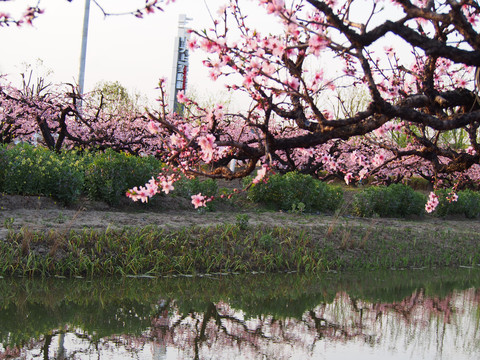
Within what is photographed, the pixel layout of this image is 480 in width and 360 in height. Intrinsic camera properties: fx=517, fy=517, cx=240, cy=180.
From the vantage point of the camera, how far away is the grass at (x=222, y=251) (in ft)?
22.0

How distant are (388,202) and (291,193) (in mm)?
2783

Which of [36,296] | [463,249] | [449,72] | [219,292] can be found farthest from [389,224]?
[36,296]

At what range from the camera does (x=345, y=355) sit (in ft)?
14.9

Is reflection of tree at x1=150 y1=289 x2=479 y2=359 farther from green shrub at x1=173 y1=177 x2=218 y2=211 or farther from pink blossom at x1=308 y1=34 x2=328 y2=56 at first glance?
green shrub at x1=173 y1=177 x2=218 y2=211

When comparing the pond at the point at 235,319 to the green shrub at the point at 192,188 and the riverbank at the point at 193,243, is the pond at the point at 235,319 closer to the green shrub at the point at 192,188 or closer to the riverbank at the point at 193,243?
the riverbank at the point at 193,243

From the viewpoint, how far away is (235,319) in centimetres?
557

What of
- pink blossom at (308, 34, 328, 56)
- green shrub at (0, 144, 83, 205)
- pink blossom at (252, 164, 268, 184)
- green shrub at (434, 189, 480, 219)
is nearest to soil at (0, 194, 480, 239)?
green shrub at (0, 144, 83, 205)

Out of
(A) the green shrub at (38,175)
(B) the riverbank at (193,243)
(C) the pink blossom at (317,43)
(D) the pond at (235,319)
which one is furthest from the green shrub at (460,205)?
(C) the pink blossom at (317,43)

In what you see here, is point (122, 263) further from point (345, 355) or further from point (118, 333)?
point (345, 355)

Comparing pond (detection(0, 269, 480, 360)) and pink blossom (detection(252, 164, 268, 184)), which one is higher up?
pink blossom (detection(252, 164, 268, 184))

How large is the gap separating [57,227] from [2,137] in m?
8.51

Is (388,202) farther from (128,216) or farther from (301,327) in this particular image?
(301,327)

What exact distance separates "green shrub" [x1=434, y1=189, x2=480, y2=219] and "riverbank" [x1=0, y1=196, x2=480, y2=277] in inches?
144

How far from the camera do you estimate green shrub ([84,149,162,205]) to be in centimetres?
998
